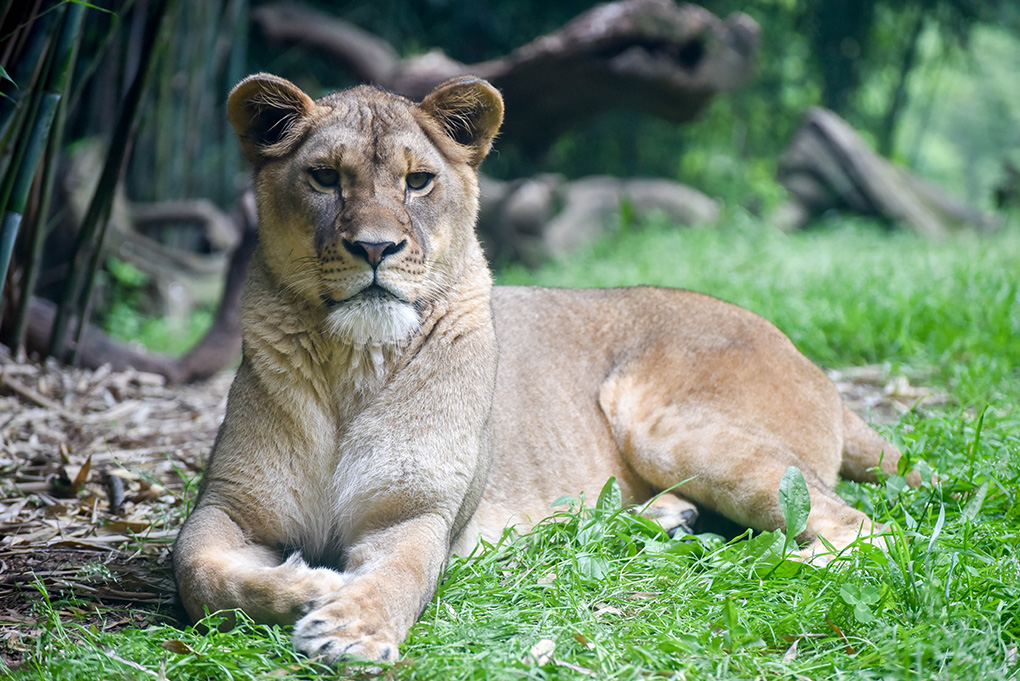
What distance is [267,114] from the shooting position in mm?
2795

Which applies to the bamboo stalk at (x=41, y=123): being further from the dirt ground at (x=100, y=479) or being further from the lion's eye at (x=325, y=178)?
the lion's eye at (x=325, y=178)

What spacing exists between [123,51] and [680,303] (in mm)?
3452

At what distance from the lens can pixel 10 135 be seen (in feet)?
11.1

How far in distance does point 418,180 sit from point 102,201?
7.33 ft

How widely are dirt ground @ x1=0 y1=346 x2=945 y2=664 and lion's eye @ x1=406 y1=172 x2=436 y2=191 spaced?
4.70 ft

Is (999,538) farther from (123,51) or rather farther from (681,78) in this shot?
(681,78)

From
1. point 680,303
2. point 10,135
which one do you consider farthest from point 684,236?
point 10,135

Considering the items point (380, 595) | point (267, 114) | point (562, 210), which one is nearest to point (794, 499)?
point (380, 595)

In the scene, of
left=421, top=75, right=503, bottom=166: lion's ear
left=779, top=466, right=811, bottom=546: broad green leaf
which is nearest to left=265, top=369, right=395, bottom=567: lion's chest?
left=421, top=75, right=503, bottom=166: lion's ear

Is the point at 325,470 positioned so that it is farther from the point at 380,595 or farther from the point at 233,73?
the point at 233,73

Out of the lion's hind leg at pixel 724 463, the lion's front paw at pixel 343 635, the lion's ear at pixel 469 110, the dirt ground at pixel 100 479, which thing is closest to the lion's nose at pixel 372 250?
the lion's ear at pixel 469 110

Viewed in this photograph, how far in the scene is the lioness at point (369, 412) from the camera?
7.81 feet

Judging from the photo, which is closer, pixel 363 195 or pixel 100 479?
pixel 363 195

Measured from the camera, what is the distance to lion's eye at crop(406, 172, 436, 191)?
8.91ft
